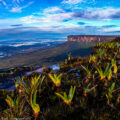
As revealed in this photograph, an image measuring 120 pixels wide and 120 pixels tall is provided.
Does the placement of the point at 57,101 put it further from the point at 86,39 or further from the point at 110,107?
the point at 86,39

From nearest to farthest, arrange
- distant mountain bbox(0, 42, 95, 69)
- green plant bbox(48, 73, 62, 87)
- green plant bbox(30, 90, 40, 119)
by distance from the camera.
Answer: green plant bbox(30, 90, 40, 119), green plant bbox(48, 73, 62, 87), distant mountain bbox(0, 42, 95, 69)

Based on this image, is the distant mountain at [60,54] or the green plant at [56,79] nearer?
the green plant at [56,79]

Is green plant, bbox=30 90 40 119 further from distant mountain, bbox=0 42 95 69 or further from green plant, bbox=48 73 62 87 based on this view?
distant mountain, bbox=0 42 95 69

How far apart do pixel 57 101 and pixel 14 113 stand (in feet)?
3.57

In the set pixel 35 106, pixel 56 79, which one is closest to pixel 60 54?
pixel 56 79

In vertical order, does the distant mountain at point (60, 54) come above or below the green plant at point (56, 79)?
below

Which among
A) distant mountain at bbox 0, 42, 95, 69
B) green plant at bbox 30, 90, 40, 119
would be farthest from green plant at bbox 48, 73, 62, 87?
distant mountain at bbox 0, 42, 95, 69

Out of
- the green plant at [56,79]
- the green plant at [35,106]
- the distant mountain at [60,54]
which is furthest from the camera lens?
the distant mountain at [60,54]

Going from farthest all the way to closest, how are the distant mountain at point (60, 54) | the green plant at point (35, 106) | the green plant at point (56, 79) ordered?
the distant mountain at point (60, 54) < the green plant at point (56, 79) < the green plant at point (35, 106)

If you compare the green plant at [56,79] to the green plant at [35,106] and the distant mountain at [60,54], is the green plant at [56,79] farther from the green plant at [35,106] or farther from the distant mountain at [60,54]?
the distant mountain at [60,54]

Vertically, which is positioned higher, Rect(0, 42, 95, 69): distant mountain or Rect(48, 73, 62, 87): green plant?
Rect(48, 73, 62, 87): green plant

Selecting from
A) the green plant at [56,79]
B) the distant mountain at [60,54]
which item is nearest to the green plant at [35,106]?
the green plant at [56,79]

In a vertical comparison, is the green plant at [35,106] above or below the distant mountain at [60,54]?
above

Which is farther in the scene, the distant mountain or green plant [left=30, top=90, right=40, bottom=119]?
the distant mountain
